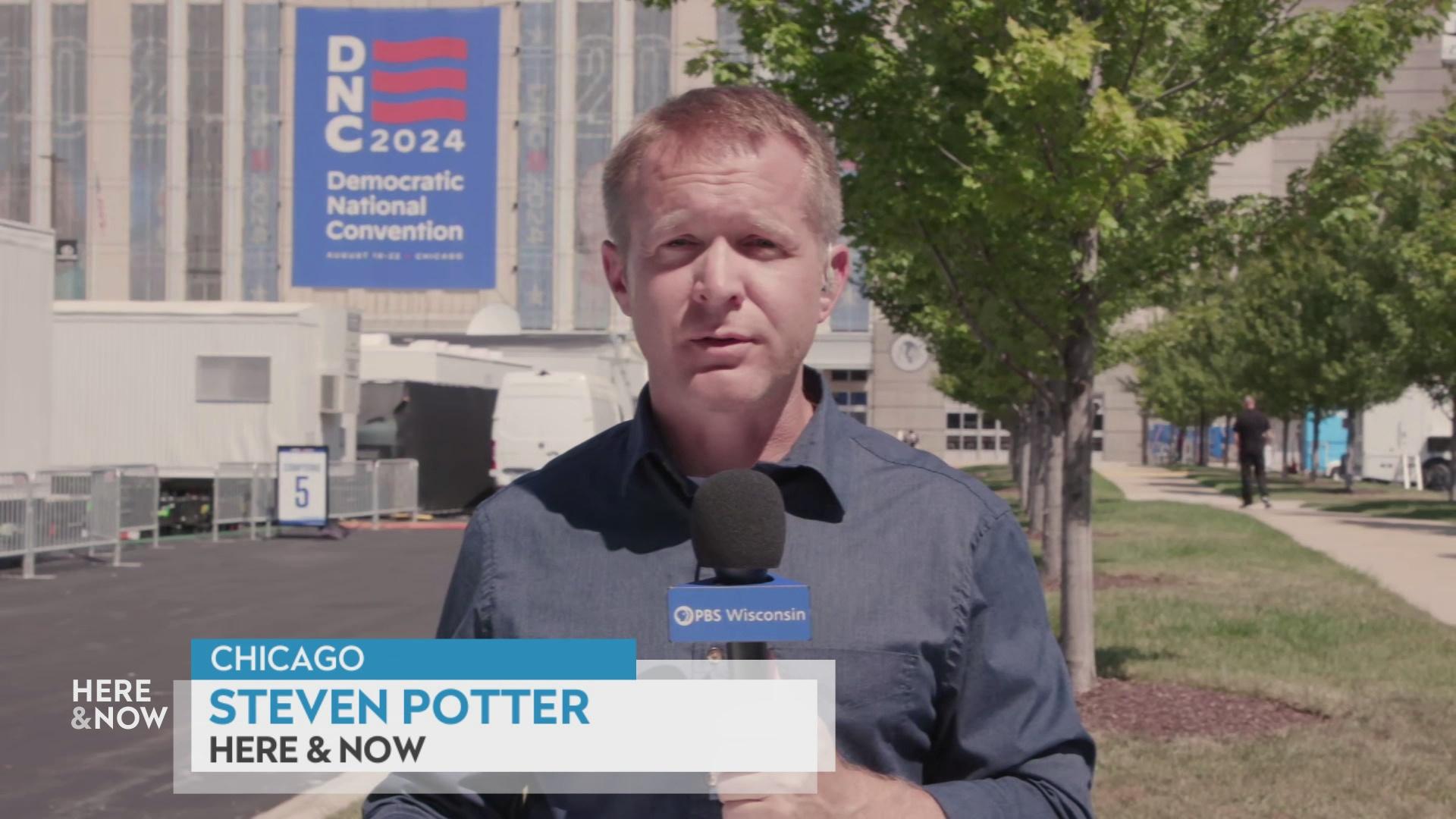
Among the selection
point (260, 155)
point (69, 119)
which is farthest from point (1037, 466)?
point (69, 119)

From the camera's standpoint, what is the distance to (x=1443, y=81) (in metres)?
77.9

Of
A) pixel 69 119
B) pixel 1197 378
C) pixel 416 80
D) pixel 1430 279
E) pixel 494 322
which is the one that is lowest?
pixel 1197 378

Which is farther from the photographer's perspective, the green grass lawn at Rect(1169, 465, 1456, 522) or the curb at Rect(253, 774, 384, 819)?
the green grass lawn at Rect(1169, 465, 1456, 522)

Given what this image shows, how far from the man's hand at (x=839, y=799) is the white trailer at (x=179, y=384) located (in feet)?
84.4

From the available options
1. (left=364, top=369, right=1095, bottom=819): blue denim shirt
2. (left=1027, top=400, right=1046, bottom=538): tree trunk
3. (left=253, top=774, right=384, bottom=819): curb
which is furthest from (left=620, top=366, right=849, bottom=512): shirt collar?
(left=1027, top=400, right=1046, bottom=538): tree trunk

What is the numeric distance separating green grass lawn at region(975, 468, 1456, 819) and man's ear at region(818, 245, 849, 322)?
577 cm

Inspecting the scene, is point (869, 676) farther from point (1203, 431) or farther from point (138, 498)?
point (1203, 431)

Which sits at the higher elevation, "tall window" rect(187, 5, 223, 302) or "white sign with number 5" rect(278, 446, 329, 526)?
"tall window" rect(187, 5, 223, 302)

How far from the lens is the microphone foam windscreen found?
191 cm

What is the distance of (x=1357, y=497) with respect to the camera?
133 ft

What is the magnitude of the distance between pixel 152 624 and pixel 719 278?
1348cm

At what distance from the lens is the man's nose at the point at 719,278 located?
2295 millimetres

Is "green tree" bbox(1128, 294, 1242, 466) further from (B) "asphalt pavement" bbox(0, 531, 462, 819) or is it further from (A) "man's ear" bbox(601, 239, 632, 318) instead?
(A) "man's ear" bbox(601, 239, 632, 318)

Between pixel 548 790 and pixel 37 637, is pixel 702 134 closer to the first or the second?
pixel 548 790
